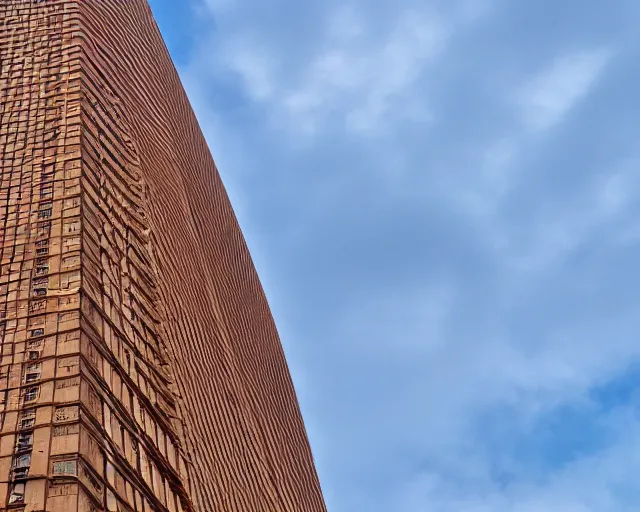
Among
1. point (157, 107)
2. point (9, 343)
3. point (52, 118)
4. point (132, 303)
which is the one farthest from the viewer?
point (157, 107)

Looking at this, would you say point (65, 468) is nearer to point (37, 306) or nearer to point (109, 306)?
point (37, 306)

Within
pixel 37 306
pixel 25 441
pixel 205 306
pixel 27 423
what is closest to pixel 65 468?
pixel 25 441

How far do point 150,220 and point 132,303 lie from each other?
6.17 feet

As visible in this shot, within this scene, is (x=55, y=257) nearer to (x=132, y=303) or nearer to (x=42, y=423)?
(x=132, y=303)

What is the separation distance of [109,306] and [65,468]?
4.94 feet

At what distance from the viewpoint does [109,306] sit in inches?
179

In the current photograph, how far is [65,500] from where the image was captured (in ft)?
9.93

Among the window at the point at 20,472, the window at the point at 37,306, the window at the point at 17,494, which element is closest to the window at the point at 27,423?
the window at the point at 20,472

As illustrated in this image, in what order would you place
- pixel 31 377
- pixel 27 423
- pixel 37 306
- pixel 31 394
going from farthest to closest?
pixel 37 306 < pixel 31 377 < pixel 31 394 < pixel 27 423

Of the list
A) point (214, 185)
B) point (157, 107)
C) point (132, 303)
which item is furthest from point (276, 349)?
point (132, 303)

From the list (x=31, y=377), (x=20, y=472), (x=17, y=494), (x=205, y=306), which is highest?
(x=205, y=306)

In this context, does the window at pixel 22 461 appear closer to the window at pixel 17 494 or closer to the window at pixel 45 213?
the window at pixel 17 494

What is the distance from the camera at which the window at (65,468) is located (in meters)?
3.15

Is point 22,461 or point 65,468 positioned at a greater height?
point 22,461
